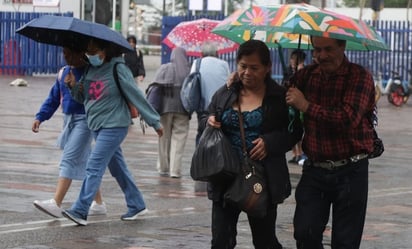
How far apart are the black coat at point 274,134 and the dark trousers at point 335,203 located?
0.14 metres

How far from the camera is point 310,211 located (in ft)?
22.9

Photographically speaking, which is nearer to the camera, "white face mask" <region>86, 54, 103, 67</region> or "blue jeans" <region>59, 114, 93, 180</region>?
"white face mask" <region>86, 54, 103, 67</region>

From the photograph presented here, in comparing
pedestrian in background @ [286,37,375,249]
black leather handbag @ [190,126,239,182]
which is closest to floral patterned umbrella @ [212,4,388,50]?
pedestrian in background @ [286,37,375,249]

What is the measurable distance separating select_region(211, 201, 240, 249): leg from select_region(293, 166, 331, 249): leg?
400mm

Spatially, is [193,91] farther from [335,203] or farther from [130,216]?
[335,203]

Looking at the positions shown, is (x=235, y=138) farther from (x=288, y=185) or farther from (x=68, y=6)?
(x=68, y=6)

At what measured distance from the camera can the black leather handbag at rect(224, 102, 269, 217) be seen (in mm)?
6984

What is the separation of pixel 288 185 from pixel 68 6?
36.6 meters

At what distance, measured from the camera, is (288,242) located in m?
9.91

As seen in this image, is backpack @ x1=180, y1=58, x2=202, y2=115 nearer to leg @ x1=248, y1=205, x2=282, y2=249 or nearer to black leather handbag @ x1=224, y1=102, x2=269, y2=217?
leg @ x1=248, y1=205, x2=282, y2=249

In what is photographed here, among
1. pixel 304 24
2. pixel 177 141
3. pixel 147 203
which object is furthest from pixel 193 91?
pixel 304 24

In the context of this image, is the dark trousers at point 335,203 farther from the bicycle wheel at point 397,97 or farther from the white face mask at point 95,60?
the bicycle wheel at point 397,97

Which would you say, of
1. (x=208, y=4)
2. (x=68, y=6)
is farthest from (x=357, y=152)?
(x=68, y=6)

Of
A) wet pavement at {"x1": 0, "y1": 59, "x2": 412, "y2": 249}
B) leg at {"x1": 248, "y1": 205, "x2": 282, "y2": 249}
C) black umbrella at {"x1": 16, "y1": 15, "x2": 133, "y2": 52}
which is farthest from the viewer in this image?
black umbrella at {"x1": 16, "y1": 15, "x2": 133, "y2": 52}
